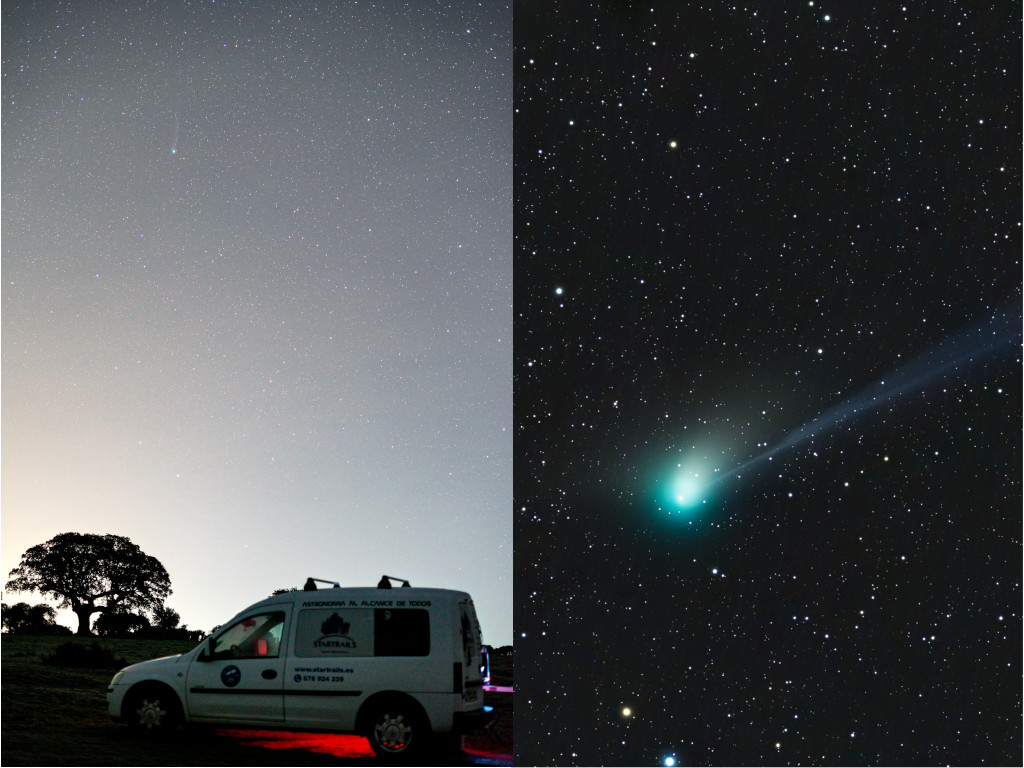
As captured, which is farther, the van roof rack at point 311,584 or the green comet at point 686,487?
the van roof rack at point 311,584

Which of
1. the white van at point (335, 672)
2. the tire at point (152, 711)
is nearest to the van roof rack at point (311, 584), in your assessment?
the white van at point (335, 672)

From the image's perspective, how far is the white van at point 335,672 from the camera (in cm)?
423

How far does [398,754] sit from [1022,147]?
334cm

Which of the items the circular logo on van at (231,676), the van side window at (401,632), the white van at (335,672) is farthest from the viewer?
the circular logo on van at (231,676)

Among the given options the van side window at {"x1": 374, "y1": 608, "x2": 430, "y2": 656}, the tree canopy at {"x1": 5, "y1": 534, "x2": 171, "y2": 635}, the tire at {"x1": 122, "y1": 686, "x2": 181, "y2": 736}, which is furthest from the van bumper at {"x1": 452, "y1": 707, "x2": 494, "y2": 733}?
the tree canopy at {"x1": 5, "y1": 534, "x2": 171, "y2": 635}

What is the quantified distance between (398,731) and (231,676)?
881 millimetres

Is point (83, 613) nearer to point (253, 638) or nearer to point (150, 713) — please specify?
point (150, 713)

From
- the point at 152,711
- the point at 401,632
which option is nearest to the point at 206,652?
the point at 152,711

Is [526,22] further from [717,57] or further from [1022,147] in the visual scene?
[1022,147]

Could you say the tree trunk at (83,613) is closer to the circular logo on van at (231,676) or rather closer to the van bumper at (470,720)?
the circular logo on van at (231,676)

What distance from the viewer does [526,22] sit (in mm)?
1827

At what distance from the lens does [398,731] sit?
418 cm

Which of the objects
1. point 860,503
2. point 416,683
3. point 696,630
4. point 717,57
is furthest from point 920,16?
point 416,683

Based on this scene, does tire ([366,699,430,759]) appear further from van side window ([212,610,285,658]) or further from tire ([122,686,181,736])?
tire ([122,686,181,736])
